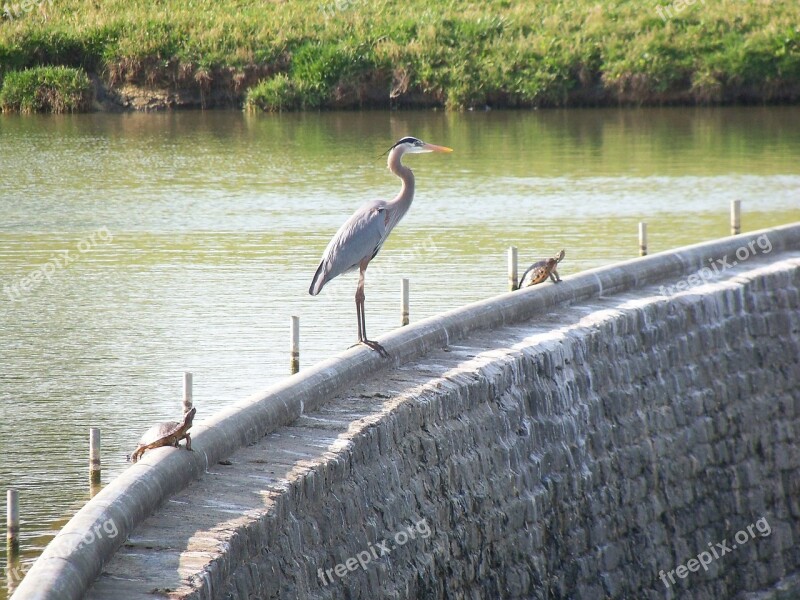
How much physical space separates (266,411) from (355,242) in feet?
6.06

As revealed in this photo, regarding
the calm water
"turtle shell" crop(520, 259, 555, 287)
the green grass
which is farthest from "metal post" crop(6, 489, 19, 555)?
the green grass

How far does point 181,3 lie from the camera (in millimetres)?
48812

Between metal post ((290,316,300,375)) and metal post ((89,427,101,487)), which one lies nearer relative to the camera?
metal post ((89,427,101,487))

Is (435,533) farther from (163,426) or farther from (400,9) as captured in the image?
(400,9)

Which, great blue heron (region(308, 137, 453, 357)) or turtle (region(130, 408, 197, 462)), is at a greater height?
great blue heron (region(308, 137, 453, 357))

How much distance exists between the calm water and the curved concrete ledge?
2162 mm

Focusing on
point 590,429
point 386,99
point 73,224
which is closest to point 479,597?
point 590,429

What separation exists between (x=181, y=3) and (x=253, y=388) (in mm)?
37986

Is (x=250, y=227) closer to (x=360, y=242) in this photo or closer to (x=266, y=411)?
(x=360, y=242)

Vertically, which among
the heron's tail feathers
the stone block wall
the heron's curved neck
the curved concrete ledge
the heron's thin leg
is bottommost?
the stone block wall

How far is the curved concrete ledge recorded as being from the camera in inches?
257

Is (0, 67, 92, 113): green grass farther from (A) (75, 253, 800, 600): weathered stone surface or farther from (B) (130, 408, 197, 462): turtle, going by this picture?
(B) (130, 408, 197, 462): turtle

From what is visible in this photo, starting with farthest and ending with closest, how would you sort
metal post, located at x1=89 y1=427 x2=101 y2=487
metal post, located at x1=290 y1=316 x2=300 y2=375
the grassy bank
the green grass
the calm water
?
the grassy bank → the green grass → the calm water → metal post, located at x1=290 y1=316 x2=300 y2=375 → metal post, located at x1=89 y1=427 x2=101 y2=487

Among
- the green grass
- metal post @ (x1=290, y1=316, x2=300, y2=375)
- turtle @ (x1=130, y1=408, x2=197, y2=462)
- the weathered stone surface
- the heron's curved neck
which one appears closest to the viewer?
the weathered stone surface
